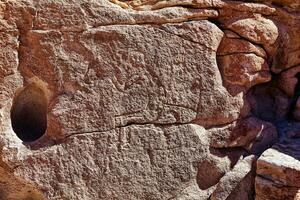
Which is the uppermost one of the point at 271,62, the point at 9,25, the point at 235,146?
the point at 9,25

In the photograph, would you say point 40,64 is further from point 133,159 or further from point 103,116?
point 133,159

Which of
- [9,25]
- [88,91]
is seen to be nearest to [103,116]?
[88,91]

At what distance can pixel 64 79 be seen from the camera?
8.09 feet

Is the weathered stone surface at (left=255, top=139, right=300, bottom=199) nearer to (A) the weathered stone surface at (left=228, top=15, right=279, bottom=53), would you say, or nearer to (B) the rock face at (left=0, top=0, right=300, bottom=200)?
(B) the rock face at (left=0, top=0, right=300, bottom=200)

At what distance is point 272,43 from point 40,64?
1531 millimetres

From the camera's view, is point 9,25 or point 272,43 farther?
point 272,43

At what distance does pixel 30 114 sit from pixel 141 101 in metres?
0.67

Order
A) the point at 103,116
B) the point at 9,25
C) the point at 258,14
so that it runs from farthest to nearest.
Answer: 1. the point at 258,14
2. the point at 103,116
3. the point at 9,25

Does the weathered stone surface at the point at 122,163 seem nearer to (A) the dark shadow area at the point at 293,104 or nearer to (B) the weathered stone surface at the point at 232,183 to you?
(B) the weathered stone surface at the point at 232,183

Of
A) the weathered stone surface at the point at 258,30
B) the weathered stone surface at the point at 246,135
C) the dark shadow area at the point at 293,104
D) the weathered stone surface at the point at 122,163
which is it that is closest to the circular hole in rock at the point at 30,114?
the weathered stone surface at the point at 122,163

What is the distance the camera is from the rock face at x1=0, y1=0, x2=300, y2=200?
7.99ft

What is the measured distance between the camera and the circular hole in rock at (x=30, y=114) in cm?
249

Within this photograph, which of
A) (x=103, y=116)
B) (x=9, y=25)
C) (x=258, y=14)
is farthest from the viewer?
(x=258, y=14)

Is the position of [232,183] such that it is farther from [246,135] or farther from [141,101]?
[141,101]
